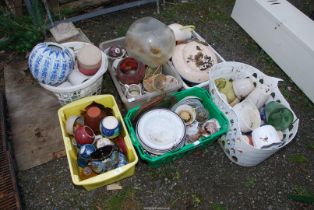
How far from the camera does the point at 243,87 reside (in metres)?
2.44

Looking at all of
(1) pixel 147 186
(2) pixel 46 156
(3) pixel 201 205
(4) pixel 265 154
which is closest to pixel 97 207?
(1) pixel 147 186

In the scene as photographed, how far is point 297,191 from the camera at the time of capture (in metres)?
2.38

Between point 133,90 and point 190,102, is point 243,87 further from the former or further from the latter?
point 133,90

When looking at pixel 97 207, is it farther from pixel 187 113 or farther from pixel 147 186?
pixel 187 113

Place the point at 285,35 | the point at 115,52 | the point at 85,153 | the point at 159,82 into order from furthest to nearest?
1. the point at 285,35
2. the point at 115,52
3. the point at 159,82
4. the point at 85,153

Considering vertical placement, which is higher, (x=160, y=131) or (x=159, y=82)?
(x=159, y=82)

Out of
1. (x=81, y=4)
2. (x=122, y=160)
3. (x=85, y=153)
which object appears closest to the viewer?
(x=85, y=153)

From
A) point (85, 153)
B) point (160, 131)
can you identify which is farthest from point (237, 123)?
point (85, 153)

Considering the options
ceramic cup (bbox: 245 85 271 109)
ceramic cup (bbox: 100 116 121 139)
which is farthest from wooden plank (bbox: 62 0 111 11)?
ceramic cup (bbox: 245 85 271 109)

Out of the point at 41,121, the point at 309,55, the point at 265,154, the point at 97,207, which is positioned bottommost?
the point at 97,207

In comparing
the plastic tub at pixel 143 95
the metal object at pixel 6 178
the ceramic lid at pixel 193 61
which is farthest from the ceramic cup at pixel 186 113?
the metal object at pixel 6 178

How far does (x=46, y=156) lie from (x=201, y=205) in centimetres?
134

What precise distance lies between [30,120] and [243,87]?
6.25ft

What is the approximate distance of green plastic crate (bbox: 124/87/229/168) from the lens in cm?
216
